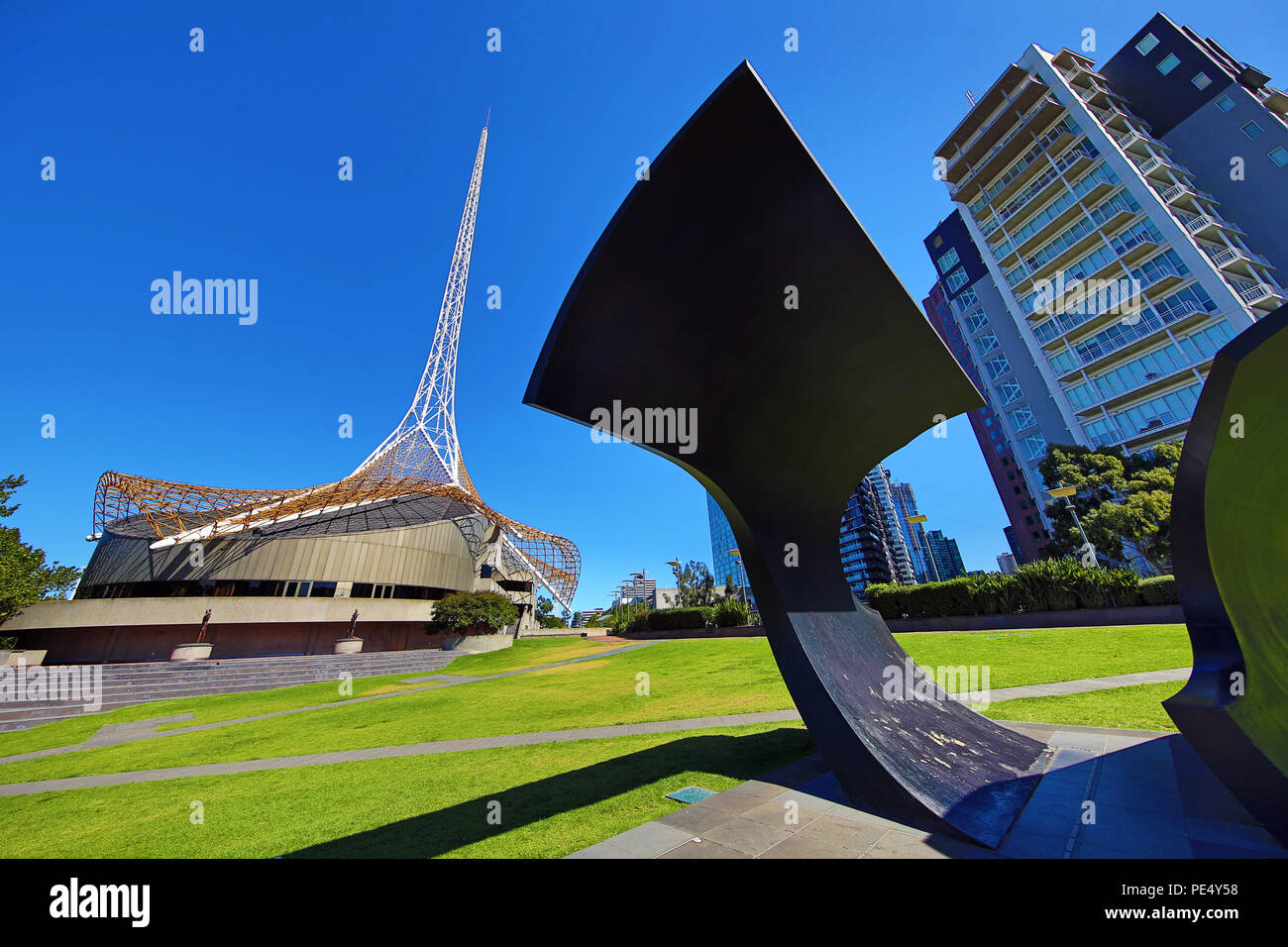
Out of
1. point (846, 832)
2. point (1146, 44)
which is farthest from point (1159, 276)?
point (846, 832)

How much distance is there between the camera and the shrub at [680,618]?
32.8 m

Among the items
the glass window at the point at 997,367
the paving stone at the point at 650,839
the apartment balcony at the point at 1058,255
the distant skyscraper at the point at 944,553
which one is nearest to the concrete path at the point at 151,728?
the paving stone at the point at 650,839

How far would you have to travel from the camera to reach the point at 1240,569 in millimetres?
3977

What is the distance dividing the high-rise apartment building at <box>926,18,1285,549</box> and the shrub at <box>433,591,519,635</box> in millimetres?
47805

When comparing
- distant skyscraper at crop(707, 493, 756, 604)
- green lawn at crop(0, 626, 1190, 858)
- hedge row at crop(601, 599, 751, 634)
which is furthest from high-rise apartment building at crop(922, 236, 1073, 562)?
distant skyscraper at crop(707, 493, 756, 604)

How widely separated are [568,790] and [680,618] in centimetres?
2918

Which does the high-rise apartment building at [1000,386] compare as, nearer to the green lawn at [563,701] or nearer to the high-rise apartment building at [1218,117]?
the high-rise apartment building at [1218,117]

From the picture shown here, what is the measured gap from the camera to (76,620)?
28609mm

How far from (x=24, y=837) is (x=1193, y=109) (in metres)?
75.5

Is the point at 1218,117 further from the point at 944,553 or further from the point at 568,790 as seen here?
the point at 944,553

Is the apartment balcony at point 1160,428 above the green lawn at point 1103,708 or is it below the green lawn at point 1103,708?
above

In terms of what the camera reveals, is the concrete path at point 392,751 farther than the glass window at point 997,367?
No

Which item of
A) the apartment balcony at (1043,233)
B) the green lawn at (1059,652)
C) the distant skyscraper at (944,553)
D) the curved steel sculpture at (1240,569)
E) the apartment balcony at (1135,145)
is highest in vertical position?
the apartment balcony at (1135,145)
